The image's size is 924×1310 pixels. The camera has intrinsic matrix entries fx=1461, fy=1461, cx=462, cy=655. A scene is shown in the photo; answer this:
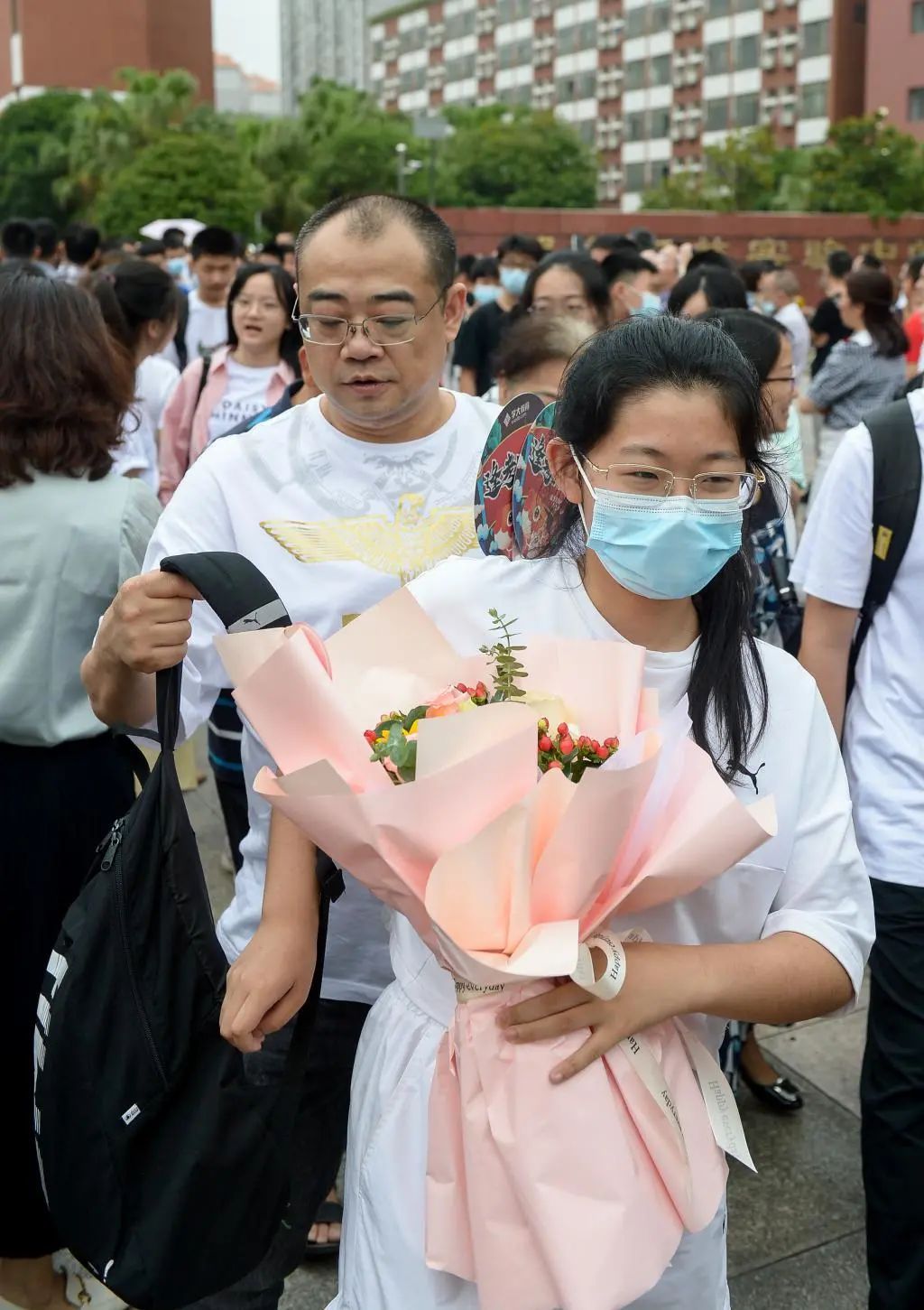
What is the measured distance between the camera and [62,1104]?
1.76 m

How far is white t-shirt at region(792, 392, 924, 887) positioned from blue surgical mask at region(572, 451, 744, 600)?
102 centimetres

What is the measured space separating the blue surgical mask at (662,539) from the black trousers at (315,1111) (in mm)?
936

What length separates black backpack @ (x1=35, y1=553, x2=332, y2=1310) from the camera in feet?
5.71

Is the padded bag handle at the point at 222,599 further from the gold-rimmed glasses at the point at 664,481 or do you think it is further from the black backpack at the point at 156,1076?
the gold-rimmed glasses at the point at 664,481

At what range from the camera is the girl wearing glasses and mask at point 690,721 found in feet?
5.48

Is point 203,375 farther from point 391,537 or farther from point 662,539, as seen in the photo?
point 662,539

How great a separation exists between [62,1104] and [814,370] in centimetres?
1188

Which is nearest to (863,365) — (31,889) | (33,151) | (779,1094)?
(779,1094)

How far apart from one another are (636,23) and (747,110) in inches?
421

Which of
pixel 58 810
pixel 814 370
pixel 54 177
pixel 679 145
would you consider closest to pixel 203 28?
pixel 54 177

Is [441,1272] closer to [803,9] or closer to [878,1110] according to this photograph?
[878,1110]

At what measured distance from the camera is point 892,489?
271 cm

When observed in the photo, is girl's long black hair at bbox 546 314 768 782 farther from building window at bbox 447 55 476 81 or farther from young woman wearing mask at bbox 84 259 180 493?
building window at bbox 447 55 476 81

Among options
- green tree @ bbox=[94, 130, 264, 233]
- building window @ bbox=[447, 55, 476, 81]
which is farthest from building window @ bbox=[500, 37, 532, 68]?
green tree @ bbox=[94, 130, 264, 233]
